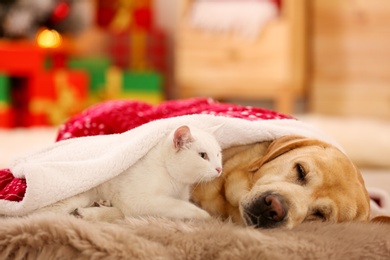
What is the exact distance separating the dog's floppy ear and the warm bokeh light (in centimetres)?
267

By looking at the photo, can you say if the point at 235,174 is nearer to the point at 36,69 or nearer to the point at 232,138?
the point at 232,138

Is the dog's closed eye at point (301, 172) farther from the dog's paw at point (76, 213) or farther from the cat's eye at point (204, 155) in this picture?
the dog's paw at point (76, 213)

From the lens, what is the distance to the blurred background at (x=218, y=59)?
12.1 feet

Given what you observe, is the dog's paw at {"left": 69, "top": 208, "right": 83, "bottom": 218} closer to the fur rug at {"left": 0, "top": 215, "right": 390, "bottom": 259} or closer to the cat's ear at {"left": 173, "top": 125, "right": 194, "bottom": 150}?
the fur rug at {"left": 0, "top": 215, "right": 390, "bottom": 259}

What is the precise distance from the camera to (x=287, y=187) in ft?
4.11

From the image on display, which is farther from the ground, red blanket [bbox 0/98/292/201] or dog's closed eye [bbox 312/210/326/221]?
red blanket [bbox 0/98/292/201]

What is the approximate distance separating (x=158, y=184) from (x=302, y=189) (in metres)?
0.29

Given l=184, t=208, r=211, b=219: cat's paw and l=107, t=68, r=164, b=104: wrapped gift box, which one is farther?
l=107, t=68, r=164, b=104: wrapped gift box

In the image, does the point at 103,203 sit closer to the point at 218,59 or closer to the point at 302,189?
the point at 302,189

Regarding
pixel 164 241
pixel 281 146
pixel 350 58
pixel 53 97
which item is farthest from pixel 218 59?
pixel 164 241

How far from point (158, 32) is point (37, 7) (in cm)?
96

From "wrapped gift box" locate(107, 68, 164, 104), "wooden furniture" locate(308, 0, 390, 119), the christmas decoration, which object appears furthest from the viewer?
"wrapped gift box" locate(107, 68, 164, 104)

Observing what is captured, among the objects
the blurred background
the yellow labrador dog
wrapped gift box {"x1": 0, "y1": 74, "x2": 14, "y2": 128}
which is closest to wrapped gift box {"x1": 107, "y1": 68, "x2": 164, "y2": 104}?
the blurred background

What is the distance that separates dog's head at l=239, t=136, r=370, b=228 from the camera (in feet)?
3.95
